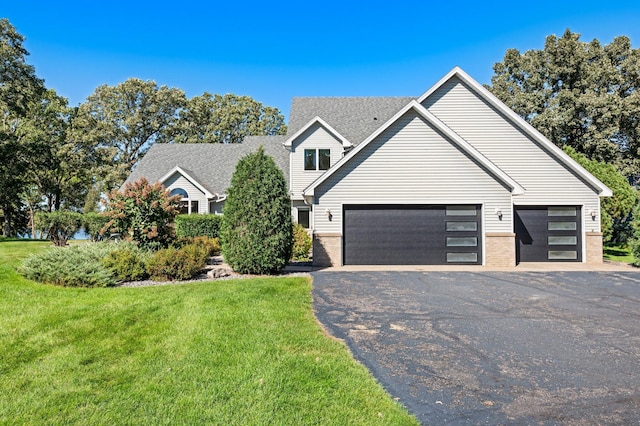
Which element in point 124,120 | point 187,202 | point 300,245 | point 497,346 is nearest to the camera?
point 497,346

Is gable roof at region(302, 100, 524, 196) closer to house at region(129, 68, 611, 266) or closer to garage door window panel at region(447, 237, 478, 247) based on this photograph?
house at region(129, 68, 611, 266)

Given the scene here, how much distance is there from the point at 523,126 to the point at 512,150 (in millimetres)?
1068

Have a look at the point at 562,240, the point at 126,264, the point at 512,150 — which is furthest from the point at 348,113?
the point at 126,264

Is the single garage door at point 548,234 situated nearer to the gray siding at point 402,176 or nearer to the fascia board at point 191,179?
the gray siding at point 402,176

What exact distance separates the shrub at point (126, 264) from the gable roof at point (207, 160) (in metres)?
12.8

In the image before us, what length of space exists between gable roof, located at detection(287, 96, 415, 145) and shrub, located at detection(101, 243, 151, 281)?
12.8 metres

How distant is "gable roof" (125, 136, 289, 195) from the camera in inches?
957

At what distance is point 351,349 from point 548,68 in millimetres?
32125

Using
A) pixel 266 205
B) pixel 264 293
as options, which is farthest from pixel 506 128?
pixel 264 293

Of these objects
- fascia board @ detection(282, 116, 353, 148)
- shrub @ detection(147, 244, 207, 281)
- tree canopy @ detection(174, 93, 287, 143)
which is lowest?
shrub @ detection(147, 244, 207, 281)

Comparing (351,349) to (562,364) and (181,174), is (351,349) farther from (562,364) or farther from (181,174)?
(181,174)

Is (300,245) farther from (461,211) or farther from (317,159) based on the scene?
(461,211)

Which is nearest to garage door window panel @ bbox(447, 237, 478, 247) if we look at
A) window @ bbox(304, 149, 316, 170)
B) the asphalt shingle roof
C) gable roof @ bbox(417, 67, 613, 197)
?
gable roof @ bbox(417, 67, 613, 197)

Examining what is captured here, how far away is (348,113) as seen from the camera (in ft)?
74.9
